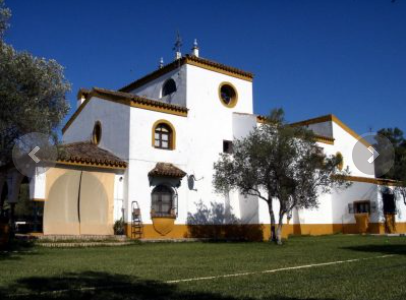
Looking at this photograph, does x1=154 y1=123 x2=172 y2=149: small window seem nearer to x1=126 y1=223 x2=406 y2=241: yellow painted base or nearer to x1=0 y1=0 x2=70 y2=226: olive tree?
x1=126 y1=223 x2=406 y2=241: yellow painted base

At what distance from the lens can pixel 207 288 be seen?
717cm

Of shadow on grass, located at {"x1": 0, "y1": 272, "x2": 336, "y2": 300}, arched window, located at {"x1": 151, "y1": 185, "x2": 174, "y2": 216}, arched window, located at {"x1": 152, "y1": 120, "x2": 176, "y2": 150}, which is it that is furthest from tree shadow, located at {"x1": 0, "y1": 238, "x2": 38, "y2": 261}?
arched window, located at {"x1": 152, "y1": 120, "x2": 176, "y2": 150}

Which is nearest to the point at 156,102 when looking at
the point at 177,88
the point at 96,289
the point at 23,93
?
the point at 177,88

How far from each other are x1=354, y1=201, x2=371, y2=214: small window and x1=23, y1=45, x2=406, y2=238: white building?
9 cm

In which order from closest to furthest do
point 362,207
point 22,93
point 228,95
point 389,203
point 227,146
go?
1. point 22,93
2. point 227,146
3. point 228,95
4. point 362,207
5. point 389,203

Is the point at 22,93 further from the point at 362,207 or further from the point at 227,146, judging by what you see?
the point at 362,207

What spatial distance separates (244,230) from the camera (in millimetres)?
23859

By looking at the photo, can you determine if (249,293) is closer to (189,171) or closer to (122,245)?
(122,245)

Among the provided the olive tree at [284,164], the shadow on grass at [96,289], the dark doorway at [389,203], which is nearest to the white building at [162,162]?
the dark doorway at [389,203]

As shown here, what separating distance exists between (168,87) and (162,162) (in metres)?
5.46

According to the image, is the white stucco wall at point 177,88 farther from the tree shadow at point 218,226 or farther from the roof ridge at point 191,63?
the tree shadow at point 218,226

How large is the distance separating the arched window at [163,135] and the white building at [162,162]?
0.05 m

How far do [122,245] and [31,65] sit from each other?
28.3 ft

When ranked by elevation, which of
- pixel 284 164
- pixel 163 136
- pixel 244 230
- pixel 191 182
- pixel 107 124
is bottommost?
pixel 244 230
